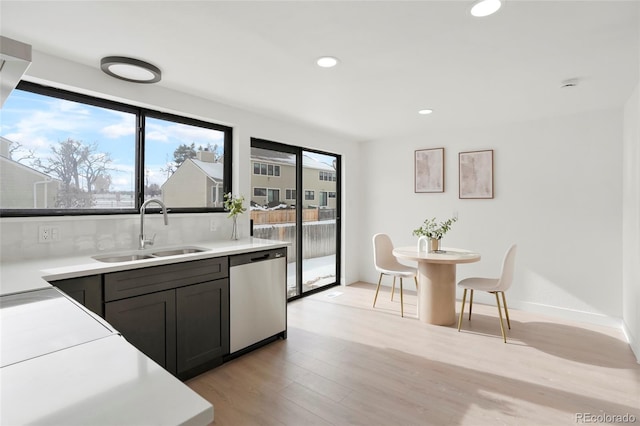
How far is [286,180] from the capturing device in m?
4.37

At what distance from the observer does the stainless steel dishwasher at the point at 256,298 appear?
2.78 m

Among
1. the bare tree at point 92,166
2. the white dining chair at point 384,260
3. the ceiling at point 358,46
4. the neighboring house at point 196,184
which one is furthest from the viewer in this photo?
the white dining chair at point 384,260

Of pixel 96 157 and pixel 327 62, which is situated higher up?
pixel 327 62

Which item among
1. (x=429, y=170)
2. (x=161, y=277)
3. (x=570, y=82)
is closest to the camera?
(x=161, y=277)

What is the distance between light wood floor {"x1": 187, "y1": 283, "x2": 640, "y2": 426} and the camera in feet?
6.87

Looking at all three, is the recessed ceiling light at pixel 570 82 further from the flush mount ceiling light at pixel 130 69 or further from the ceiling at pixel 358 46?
the flush mount ceiling light at pixel 130 69

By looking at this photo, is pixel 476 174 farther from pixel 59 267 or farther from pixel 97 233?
pixel 59 267

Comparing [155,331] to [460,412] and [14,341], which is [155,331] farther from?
[460,412]

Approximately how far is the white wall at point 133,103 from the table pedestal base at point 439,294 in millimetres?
2025

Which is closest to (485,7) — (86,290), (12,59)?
(12,59)

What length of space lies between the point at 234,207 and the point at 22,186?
1563 millimetres

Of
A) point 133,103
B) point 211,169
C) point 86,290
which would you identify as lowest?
point 86,290

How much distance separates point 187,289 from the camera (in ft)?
7.98

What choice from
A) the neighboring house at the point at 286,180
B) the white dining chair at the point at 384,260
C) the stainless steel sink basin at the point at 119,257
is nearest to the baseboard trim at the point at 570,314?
the white dining chair at the point at 384,260
